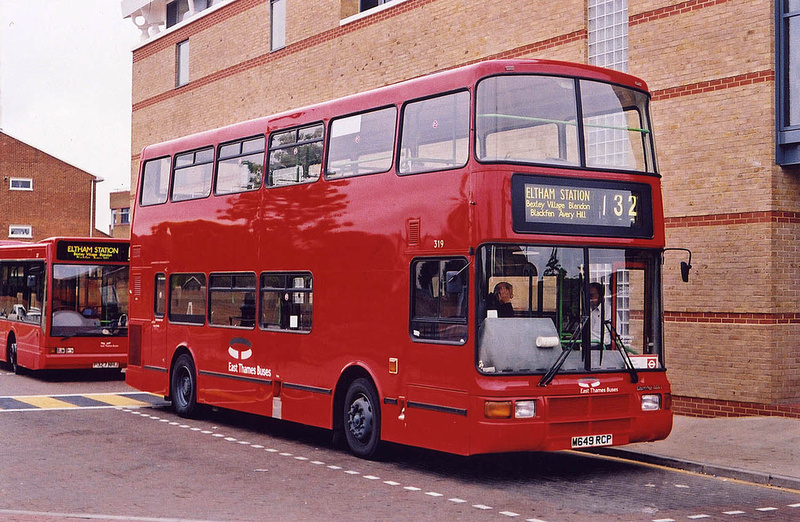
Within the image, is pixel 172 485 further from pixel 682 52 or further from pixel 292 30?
pixel 292 30

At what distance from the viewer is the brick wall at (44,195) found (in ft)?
198

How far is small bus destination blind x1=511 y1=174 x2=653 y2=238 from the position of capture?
1016 centimetres

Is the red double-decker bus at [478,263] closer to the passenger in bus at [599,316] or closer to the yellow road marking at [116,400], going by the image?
the passenger in bus at [599,316]

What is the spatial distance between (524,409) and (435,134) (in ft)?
9.70

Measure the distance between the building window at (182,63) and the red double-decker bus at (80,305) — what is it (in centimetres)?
1045

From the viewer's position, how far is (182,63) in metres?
31.4

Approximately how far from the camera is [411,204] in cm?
1108

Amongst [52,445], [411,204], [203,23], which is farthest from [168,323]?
[203,23]

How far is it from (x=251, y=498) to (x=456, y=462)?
3115 millimetres

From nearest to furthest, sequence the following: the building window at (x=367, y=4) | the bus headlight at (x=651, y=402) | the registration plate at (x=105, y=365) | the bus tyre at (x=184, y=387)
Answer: the bus headlight at (x=651, y=402)
the bus tyre at (x=184, y=387)
the registration plate at (x=105, y=365)
the building window at (x=367, y=4)

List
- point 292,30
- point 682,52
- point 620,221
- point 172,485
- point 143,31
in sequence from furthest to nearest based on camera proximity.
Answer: point 143,31
point 292,30
point 682,52
point 620,221
point 172,485

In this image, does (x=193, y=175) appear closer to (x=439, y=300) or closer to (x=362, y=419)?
(x=362, y=419)

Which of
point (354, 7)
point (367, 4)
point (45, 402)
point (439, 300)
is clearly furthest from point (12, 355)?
point (439, 300)

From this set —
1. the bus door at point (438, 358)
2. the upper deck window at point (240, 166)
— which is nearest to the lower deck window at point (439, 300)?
the bus door at point (438, 358)
